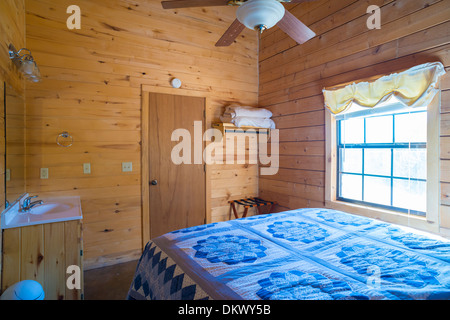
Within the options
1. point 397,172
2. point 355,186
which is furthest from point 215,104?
point 397,172

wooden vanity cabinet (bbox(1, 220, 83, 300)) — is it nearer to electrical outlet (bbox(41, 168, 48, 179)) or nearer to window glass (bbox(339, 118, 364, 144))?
electrical outlet (bbox(41, 168, 48, 179))

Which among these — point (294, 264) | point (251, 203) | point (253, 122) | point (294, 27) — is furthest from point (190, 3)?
point (251, 203)

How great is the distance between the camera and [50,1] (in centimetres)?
247

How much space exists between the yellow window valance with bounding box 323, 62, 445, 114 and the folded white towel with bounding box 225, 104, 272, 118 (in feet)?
3.30

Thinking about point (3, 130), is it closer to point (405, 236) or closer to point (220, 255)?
point (220, 255)

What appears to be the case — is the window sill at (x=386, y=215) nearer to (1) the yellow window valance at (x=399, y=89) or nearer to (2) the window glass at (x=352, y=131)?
(2) the window glass at (x=352, y=131)

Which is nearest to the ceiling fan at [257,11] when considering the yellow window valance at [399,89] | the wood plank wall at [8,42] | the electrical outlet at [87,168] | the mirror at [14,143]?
the yellow window valance at [399,89]

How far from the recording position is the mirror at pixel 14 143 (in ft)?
5.70

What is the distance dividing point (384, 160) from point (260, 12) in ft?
5.90

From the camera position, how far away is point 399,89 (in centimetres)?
206

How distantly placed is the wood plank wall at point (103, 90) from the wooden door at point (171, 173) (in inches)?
6.8

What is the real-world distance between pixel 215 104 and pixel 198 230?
215 cm

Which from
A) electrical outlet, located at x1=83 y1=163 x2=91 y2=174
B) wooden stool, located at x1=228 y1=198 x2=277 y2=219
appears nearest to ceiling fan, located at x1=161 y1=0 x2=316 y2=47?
electrical outlet, located at x1=83 y1=163 x2=91 y2=174

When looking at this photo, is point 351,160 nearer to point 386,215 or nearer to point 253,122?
point 386,215
